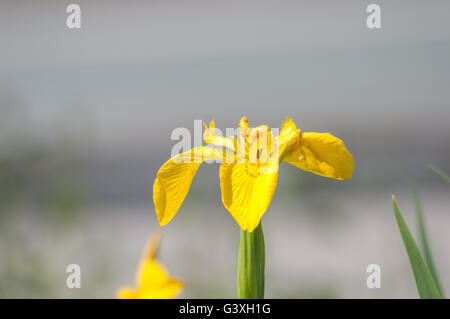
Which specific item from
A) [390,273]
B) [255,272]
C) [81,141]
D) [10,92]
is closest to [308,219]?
[390,273]

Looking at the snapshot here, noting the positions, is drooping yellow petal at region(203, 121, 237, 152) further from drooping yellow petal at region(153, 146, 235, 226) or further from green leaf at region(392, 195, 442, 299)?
green leaf at region(392, 195, 442, 299)

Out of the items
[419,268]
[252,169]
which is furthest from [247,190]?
[419,268]

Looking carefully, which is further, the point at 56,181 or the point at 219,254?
the point at 219,254

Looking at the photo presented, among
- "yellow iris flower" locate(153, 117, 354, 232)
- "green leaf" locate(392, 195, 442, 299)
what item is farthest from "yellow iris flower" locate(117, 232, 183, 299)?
"green leaf" locate(392, 195, 442, 299)

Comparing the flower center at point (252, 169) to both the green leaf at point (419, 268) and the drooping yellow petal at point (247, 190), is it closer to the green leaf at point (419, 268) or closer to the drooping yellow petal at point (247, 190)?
the drooping yellow petal at point (247, 190)
